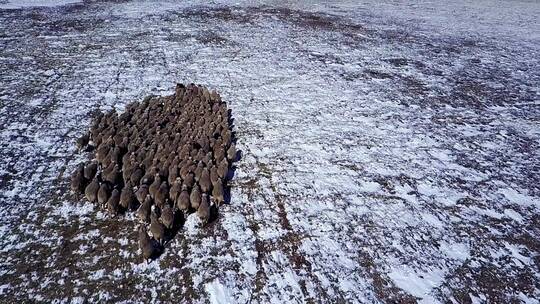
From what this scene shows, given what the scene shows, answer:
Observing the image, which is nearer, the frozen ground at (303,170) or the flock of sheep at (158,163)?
the frozen ground at (303,170)

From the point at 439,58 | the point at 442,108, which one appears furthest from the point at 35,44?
the point at 439,58

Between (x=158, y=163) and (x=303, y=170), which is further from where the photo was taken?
(x=303, y=170)

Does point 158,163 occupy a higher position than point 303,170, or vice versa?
point 158,163

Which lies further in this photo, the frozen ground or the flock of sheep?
the flock of sheep

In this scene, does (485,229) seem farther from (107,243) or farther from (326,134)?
(107,243)
